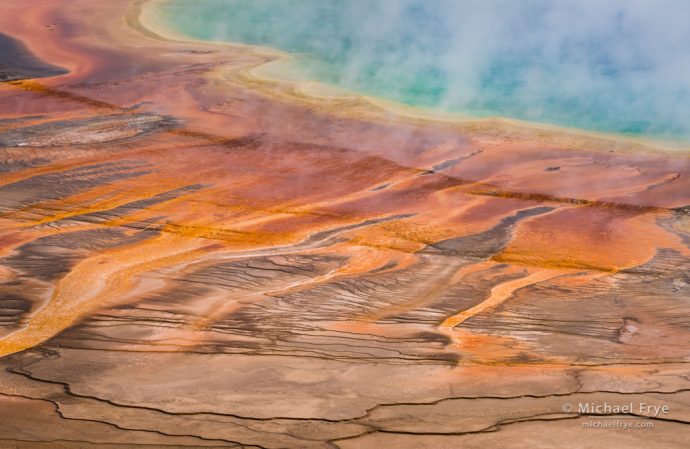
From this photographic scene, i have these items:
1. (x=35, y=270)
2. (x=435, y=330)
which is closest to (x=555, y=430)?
(x=435, y=330)

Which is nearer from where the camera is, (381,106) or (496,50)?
(381,106)

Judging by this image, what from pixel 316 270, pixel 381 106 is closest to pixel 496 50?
pixel 381 106

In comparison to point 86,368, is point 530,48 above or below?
above

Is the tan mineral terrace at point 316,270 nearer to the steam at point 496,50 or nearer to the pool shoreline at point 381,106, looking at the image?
the pool shoreline at point 381,106

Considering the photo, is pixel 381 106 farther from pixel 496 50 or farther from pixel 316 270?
pixel 316 270

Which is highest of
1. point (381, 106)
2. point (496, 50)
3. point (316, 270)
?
point (496, 50)

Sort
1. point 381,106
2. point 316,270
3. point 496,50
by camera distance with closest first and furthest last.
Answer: point 316,270
point 381,106
point 496,50

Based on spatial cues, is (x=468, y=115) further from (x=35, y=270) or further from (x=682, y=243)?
(x=35, y=270)

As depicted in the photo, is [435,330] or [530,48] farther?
[530,48]
